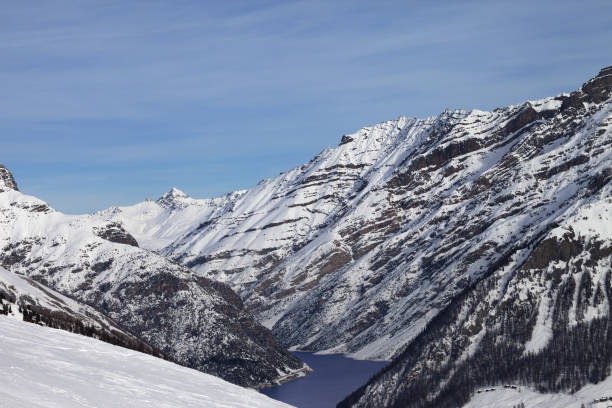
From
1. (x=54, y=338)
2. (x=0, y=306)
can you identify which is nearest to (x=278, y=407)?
(x=54, y=338)

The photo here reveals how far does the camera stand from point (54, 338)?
6862 centimetres

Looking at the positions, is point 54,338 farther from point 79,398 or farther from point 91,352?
point 79,398

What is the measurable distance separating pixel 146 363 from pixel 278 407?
1222cm

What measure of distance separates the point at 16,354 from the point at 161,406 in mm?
10827

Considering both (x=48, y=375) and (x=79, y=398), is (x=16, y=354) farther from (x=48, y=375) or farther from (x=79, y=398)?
(x=79, y=398)

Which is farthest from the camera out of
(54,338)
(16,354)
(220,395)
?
(54,338)

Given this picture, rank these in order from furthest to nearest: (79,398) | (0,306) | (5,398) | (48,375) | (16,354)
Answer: (0,306)
(16,354)
(48,375)
(79,398)
(5,398)

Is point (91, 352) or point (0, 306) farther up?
point (0, 306)

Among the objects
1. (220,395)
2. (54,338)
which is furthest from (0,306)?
(220,395)

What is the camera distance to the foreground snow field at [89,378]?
46.9m

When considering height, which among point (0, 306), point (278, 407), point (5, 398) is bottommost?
point (5, 398)

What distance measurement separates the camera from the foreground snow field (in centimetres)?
4694

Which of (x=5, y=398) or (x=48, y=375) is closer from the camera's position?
(x=5, y=398)

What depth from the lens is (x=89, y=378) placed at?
55.0 metres
